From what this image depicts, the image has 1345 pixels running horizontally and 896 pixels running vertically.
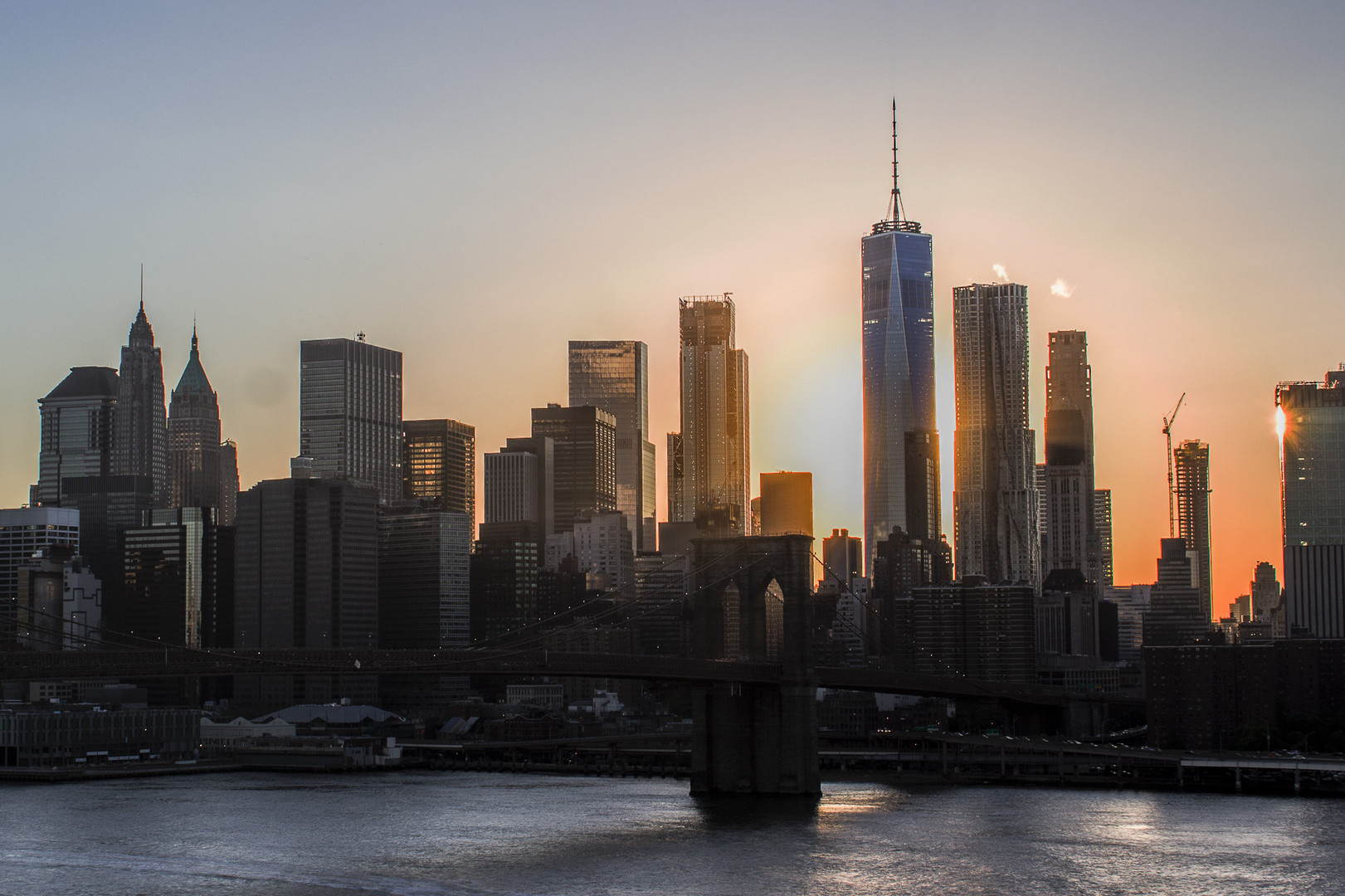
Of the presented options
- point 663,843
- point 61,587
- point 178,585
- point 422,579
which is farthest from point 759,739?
point 178,585

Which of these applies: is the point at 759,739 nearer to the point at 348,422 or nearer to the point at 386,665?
the point at 386,665

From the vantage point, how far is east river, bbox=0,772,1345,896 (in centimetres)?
3888

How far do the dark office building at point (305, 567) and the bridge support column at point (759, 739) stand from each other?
85666 mm

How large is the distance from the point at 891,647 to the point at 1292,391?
1967 inches

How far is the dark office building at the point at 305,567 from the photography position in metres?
139

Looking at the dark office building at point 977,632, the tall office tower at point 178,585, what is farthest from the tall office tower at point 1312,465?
the tall office tower at point 178,585

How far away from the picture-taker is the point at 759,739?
5662cm

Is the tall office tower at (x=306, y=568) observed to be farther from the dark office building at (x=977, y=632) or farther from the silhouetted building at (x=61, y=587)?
the dark office building at (x=977, y=632)

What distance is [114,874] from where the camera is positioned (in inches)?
1567

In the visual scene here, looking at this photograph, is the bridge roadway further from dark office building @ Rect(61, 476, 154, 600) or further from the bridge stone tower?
dark office building @ Rect(61, 476, 154, 600)

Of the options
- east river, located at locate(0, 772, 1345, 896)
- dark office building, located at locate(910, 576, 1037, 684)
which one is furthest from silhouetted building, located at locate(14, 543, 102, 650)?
east river, located at locate(0, 772, 1345, 896)

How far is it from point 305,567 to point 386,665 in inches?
3670

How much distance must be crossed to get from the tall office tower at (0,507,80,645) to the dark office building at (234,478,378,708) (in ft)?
87.4

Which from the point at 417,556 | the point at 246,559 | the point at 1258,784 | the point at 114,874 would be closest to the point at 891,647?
the point at 417,556
